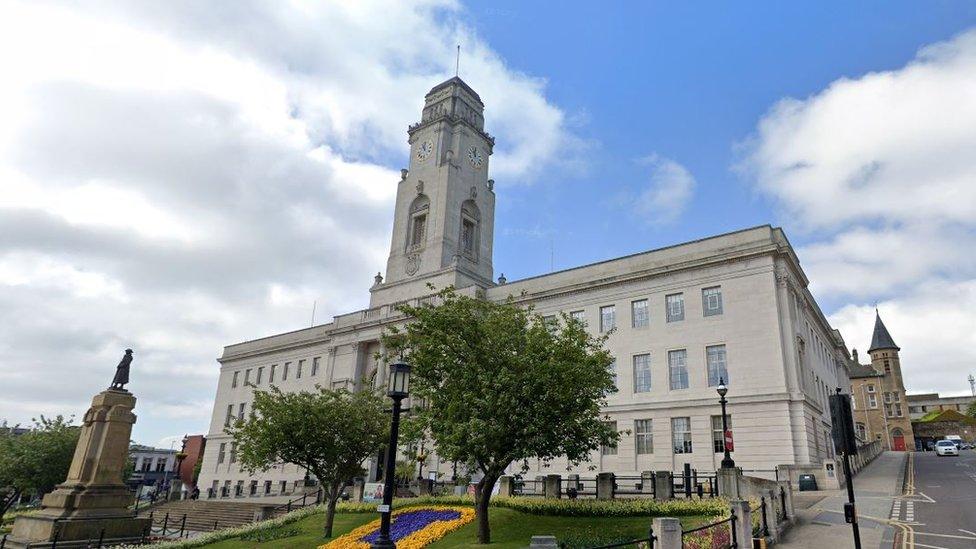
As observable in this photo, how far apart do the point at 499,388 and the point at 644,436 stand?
2162 centimetres

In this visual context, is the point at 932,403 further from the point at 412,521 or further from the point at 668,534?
the point at 668,534

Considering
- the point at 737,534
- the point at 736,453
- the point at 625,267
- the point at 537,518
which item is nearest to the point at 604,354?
the point at 537,518

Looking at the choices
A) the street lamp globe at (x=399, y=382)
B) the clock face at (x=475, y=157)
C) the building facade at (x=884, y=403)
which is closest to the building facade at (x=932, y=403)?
the building facade at (x=884, y=403)

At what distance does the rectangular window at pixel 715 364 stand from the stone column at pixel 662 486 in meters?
15.7

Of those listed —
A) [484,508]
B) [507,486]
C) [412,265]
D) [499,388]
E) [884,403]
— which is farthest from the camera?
[884,403]

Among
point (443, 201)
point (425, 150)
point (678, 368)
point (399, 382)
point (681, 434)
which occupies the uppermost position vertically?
point (425, 150)

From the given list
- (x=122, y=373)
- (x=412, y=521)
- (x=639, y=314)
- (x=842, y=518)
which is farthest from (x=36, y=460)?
(x=842, y=518)

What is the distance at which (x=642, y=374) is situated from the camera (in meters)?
39.8

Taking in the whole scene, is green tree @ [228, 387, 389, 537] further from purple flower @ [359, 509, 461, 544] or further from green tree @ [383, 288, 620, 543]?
green tree @ [383, 288, 620, 543]

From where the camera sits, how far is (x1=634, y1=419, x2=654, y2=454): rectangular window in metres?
37.8

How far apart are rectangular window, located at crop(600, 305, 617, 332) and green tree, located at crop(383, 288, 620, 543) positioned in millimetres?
19769

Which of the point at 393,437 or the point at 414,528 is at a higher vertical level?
the point at 393,437

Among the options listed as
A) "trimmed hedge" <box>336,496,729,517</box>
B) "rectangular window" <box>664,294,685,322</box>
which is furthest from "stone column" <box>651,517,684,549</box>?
"rectangular window" <box>664,294,685,322</box>

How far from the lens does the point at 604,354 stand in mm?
22500
